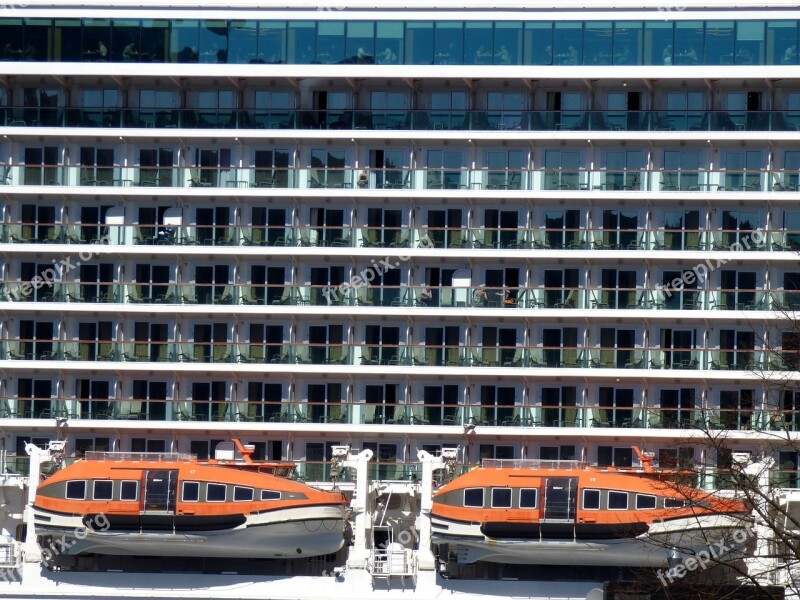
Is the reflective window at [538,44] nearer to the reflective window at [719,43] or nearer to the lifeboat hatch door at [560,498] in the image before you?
the reflective window at [719,43]

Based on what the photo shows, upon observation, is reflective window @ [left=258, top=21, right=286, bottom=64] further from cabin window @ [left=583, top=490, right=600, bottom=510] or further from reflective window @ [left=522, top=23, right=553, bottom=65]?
cabin window @ [left=583, top=490, right=600, bottom=510]

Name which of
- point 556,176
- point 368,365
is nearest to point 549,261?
point 556,176

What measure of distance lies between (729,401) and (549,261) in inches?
231

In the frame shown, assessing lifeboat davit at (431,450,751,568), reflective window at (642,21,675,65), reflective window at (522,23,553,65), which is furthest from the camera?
reflective window at (522,23,553,65)

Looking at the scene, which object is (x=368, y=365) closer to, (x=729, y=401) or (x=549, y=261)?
(x=549, y=261)

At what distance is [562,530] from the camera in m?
46.4

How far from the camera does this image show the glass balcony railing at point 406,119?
50.5 metres

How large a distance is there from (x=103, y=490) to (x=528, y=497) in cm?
1032

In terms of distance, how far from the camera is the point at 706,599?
3703cm

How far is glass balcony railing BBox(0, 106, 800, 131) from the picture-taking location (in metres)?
50.5

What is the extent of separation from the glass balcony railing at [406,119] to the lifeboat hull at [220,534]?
10585mm
